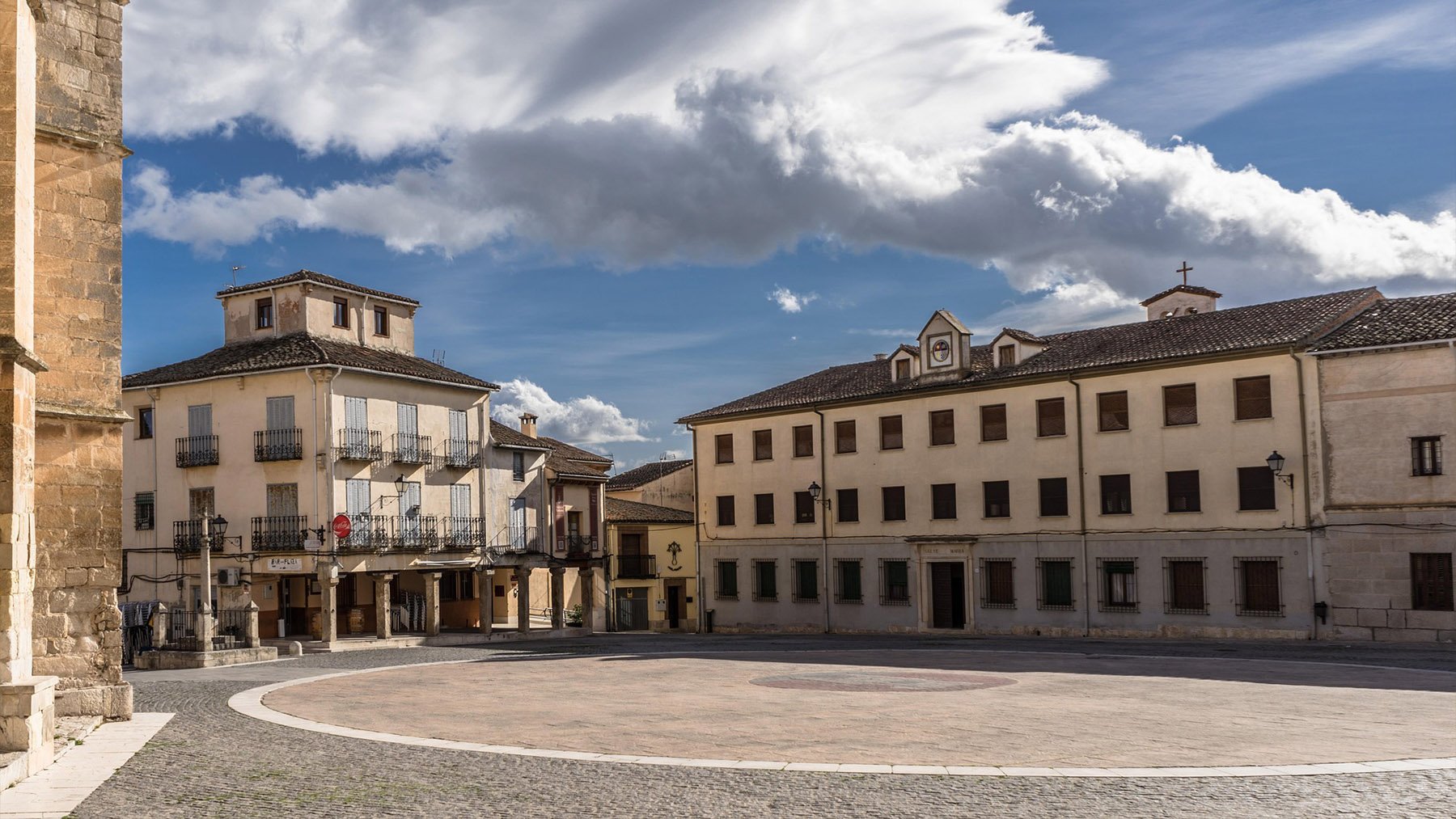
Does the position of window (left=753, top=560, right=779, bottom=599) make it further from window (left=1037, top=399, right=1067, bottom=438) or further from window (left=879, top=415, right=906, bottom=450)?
window (left=1037, top=399, right=1067, bottom=438)

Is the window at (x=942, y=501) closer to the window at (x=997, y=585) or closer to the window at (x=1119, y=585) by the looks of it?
the window at (x=997, y=585)

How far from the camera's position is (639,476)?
230ft

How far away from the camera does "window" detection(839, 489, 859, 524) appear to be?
160 ft

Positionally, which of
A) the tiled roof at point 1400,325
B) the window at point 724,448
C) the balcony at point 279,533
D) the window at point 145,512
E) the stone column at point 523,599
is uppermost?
the tiled roof at point 1400,325

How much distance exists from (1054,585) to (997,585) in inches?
84.6

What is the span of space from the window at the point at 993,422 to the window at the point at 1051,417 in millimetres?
1347

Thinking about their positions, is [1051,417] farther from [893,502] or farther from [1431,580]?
A: [1431,580]

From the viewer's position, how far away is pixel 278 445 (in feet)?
144

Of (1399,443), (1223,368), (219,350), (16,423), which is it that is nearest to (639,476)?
(219,350)

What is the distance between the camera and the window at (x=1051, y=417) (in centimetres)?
4316

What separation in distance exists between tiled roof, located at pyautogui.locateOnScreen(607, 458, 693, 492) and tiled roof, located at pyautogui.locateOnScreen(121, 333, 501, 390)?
19.2m

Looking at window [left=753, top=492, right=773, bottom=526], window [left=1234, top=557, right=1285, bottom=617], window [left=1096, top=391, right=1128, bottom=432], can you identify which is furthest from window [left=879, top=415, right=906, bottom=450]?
window [left=1234, top=557, right=1285, bottom=617]

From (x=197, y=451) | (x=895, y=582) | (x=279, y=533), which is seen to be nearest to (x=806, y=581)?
(x=895, y=582)

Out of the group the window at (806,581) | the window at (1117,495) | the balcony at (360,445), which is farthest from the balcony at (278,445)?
the window at (1117,495)
